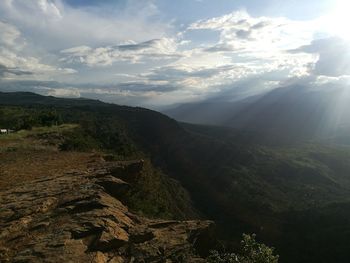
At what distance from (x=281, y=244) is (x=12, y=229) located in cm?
5325

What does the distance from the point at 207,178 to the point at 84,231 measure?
265ft

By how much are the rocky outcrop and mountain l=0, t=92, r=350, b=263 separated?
2.94 meters

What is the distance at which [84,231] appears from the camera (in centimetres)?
1041

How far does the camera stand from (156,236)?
1141cm

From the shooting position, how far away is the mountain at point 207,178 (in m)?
25.6

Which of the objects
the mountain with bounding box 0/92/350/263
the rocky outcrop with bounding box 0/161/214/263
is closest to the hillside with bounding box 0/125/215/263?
the rocky outcrop with bounding box 0/161/214/263

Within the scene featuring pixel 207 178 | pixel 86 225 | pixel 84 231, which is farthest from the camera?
pixel 207 178

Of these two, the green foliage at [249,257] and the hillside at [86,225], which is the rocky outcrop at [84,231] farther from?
the green foliage at [249,257]

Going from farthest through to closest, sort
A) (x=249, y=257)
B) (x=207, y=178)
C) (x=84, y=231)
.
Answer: (x=207, y=178), (x=249, y=257), (x=84, y=231)

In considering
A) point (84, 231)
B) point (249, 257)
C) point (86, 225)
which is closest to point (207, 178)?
point (249, 257)

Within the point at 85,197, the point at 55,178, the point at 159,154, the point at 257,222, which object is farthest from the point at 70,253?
the point at 159,154

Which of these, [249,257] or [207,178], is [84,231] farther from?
[207,178]

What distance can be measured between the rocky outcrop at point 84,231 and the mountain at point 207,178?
9.64 feet

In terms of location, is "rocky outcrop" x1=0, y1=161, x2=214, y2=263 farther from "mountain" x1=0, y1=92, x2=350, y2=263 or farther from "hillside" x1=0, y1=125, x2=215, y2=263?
"mountain" x1=0, y1=92, x2=350, y2=263
